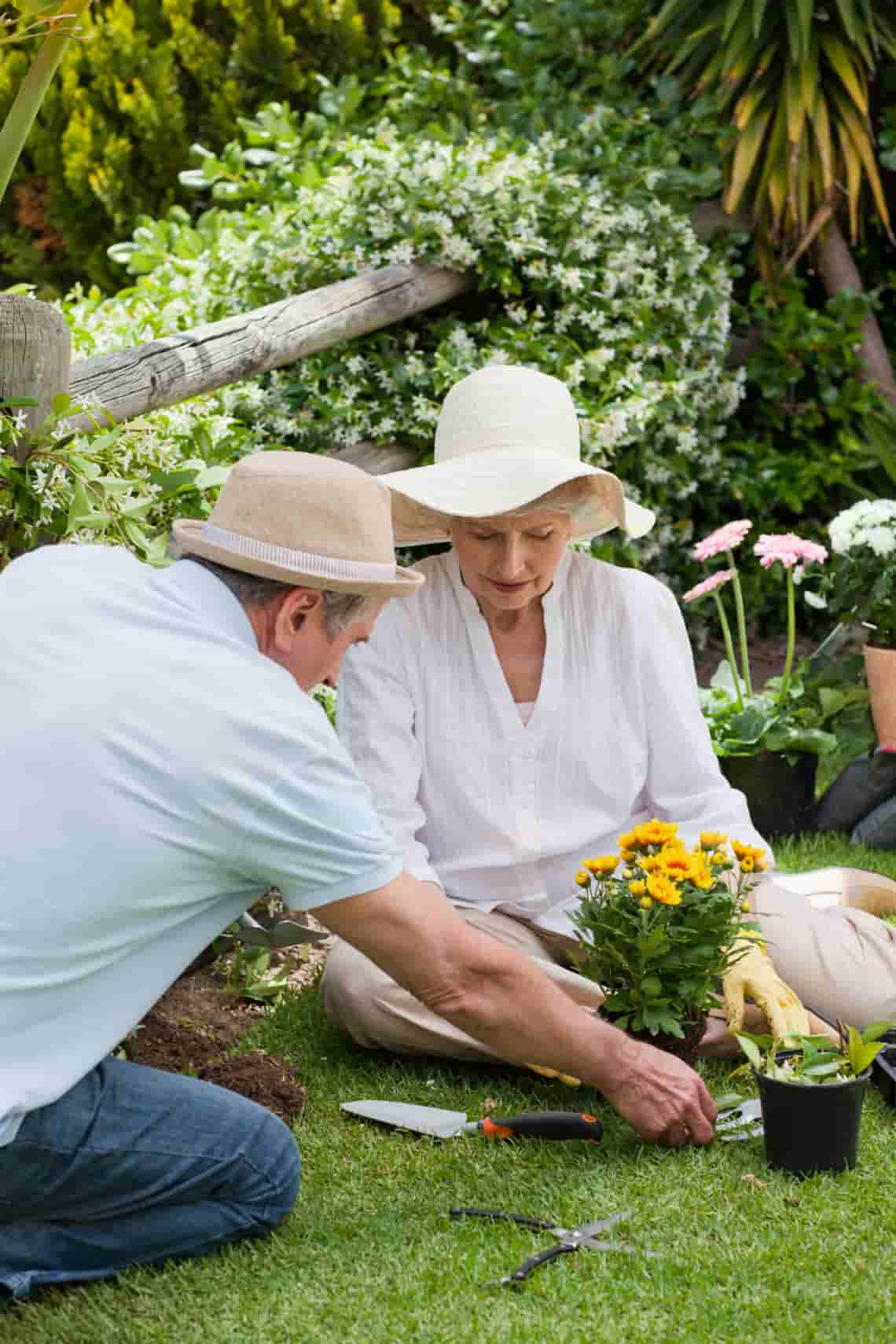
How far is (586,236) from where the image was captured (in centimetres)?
548

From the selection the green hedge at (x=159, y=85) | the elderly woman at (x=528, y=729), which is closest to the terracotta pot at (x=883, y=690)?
the elderly woman at (x=528, y=729)

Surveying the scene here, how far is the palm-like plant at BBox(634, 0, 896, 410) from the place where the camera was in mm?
6086

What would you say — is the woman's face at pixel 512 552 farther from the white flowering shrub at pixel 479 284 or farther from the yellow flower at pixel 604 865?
the white flowering shrub at pixel 479 284

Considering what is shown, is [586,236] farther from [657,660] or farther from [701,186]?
[657,660]

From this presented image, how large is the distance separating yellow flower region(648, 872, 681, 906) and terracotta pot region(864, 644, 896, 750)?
204 centimetres

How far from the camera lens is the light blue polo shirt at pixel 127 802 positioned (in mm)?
1954

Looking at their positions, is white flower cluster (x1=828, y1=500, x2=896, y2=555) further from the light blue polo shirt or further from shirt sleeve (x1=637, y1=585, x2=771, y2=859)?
the light blue polo shirt

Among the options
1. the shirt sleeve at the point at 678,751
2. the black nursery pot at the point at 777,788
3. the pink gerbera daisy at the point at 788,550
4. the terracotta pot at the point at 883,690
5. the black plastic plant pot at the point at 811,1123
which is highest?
the shirt sleeve at the point at 678,751

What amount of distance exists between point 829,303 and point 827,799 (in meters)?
2.70

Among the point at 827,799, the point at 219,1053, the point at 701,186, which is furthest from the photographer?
the point at 701,186

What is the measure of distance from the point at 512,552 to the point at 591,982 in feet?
2.72

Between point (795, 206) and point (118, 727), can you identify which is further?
point (795, 206)

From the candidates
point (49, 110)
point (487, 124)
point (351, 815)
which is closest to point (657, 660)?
point (351, 815)

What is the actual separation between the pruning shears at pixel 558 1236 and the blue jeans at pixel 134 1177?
304 mm
